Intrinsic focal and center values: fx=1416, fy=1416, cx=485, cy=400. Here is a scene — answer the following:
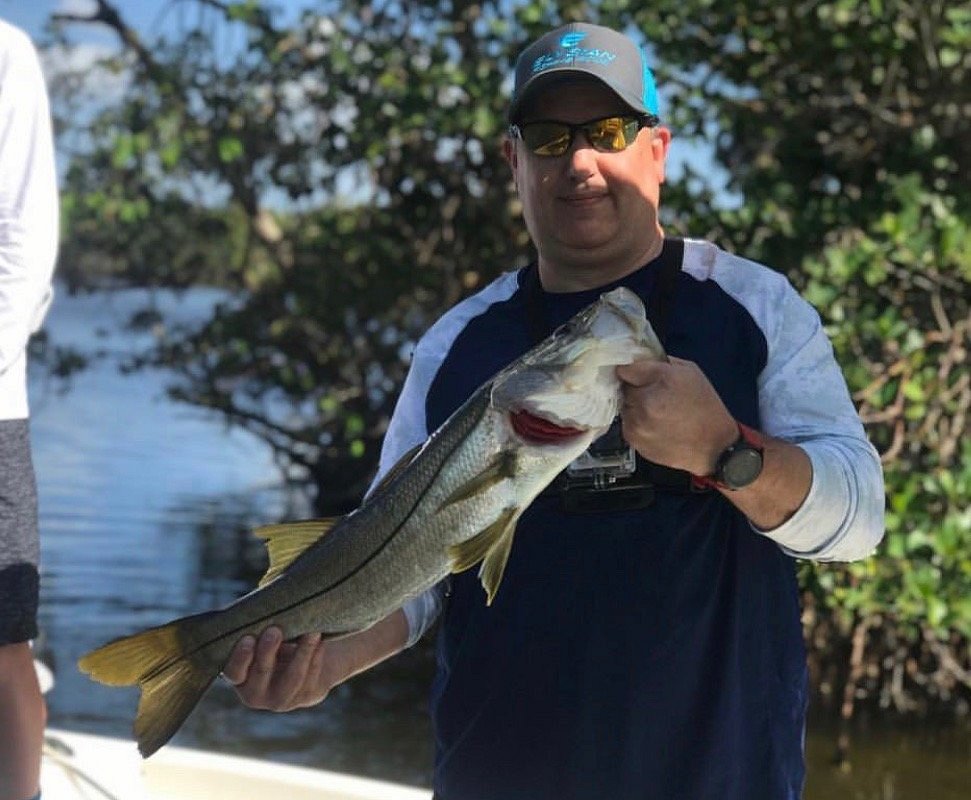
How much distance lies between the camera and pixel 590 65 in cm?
219

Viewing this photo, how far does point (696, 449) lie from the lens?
1.82 meters

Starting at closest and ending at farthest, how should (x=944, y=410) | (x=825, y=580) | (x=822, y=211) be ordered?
(x=825, y=580) < (x=944, y=410) < (x=822, y=211)

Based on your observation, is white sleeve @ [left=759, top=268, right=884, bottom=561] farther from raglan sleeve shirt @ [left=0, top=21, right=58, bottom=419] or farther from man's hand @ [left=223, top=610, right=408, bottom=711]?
raglan sleeve shirt @ [left=0, top=21, right=58, bottom=419]

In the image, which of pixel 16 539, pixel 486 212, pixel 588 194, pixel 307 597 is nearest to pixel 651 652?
pixel 307 597

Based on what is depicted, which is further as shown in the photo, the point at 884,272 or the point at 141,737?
the point at 884,272

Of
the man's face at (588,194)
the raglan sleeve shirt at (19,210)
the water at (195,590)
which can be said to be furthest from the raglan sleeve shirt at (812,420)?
the water at (195,590)

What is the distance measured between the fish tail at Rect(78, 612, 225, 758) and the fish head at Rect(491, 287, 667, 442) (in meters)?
0.66

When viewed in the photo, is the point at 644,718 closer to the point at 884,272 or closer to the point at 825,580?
the point at 825,580

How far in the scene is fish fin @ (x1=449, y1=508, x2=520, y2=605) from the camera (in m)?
1.91

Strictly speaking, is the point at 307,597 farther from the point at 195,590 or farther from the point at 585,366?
the point at 195,590

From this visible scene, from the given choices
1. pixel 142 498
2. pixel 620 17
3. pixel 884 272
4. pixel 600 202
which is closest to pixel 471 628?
pixel 600 202

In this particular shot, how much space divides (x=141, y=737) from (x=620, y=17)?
609 centimetres

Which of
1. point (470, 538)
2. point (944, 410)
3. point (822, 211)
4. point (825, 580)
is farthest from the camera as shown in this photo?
point (822, 211)

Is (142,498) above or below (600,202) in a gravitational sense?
below
